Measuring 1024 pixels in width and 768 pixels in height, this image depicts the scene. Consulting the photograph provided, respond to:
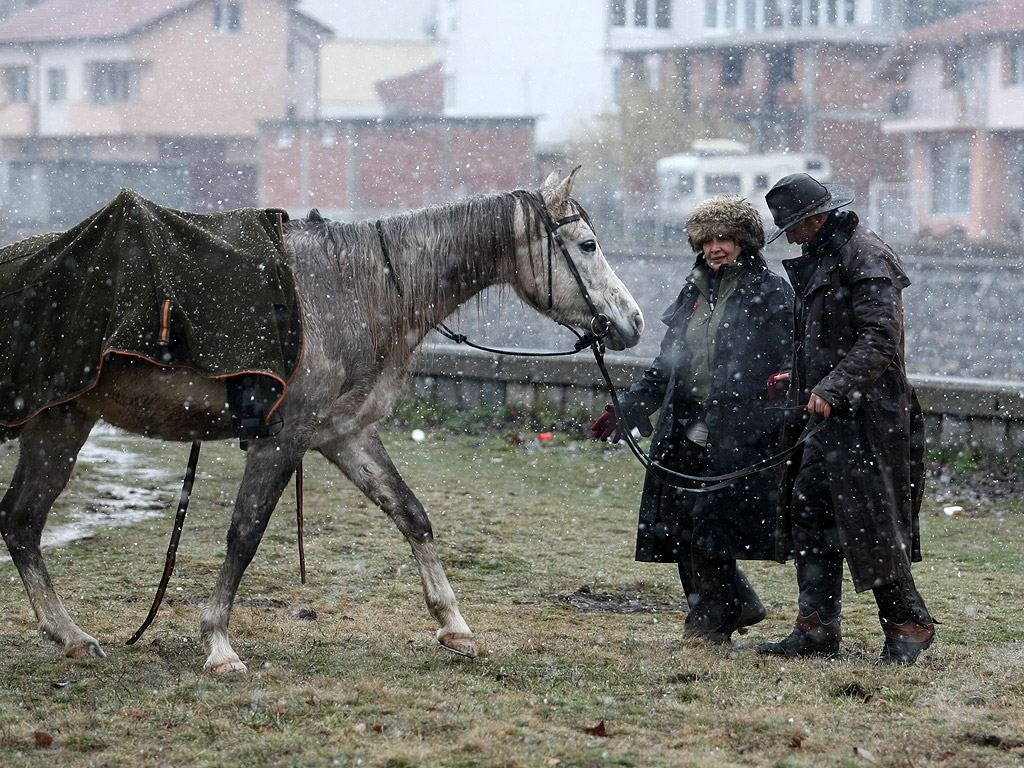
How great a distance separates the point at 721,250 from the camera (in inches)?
201

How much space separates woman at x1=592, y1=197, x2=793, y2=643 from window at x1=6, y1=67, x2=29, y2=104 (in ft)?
152

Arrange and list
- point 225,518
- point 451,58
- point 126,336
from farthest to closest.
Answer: point 451,58 → point 225,518 → point 126,336

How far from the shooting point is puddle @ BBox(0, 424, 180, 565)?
7.44 meters

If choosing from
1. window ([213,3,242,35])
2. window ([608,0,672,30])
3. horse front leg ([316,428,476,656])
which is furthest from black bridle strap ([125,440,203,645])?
window ([608,0,672,30])

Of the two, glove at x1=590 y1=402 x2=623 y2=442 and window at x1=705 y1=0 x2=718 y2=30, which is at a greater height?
window at x1=705 y1=0 x2=718 y2=30

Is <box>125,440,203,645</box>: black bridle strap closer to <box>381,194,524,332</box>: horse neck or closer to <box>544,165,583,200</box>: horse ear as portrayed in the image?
<box>381,194,524,332</box>: horse neck

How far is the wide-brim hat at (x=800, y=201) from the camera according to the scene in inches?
189

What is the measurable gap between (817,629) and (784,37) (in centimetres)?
4264

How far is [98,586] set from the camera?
241 inches

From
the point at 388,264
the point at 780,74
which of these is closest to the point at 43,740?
the point at 388,264

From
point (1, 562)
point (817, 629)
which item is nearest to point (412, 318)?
point (817, 629)

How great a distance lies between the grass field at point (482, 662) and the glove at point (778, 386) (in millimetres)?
1081

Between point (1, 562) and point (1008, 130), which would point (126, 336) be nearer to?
point (1, 562)

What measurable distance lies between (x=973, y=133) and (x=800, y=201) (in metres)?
35.8
